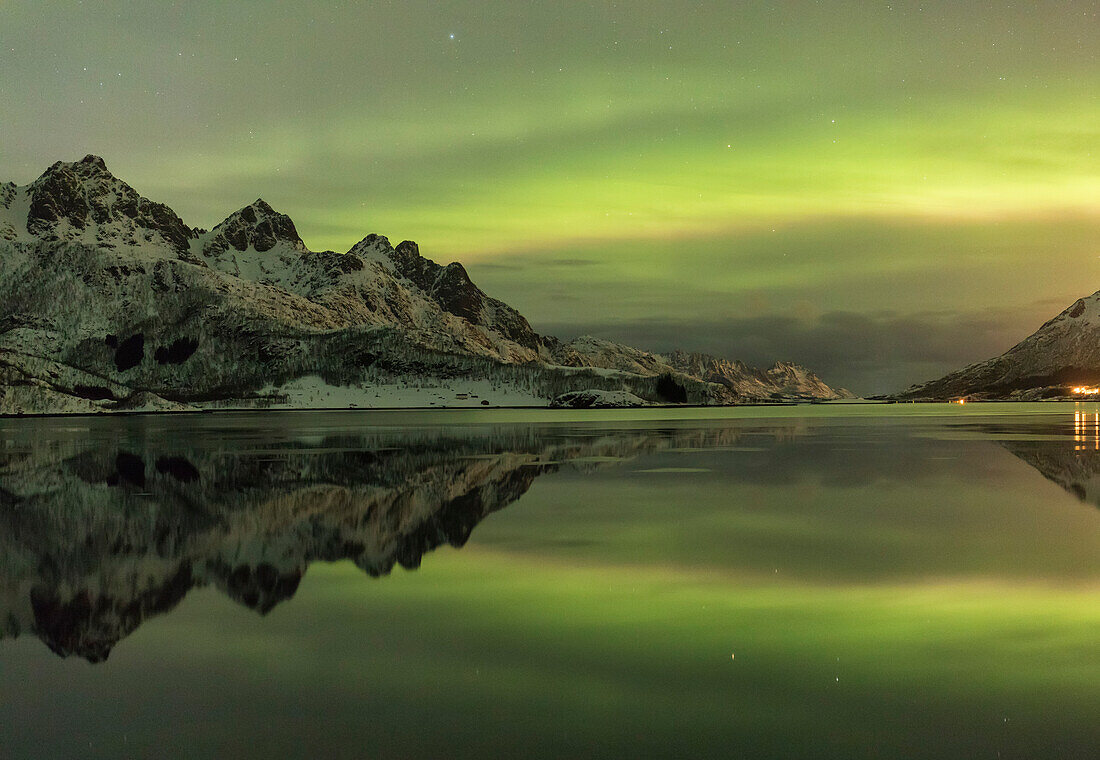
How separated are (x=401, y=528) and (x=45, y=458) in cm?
4944

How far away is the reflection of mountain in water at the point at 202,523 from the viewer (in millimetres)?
21484

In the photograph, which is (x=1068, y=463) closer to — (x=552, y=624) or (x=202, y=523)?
(x=552, y=624)

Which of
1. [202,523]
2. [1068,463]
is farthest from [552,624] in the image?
[1068,463]

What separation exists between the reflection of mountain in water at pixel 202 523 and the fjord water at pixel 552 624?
6.2 inches

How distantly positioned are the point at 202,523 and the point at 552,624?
1905 centimetres

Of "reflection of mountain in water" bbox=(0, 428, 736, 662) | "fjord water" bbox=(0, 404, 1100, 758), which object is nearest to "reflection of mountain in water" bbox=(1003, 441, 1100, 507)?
"fjord water" bbox=(0, 404, 1100, 758)

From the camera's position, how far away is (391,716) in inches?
523

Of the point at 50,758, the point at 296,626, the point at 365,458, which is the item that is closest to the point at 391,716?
the point at 50,758

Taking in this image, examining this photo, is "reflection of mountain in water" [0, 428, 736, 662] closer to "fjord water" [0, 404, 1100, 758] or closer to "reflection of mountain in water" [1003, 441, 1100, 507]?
"fjord water" [0, 404, 1100, 758]

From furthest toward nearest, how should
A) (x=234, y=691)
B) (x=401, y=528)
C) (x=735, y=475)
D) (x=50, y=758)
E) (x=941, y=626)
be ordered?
(x=735, y=475) < (x=401, y=528) < (x=941, y=626) < (x=234, y=691) < (x=50, y=758)

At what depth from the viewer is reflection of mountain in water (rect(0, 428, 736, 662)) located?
846 inches

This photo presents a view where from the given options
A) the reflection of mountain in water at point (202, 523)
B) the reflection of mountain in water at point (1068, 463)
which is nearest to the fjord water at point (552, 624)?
the reflection of mountain in water at point (202, 523)

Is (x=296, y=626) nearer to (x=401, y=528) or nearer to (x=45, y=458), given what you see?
(x=401, y=528)

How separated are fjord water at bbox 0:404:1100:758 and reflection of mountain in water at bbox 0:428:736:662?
16 centimetres
